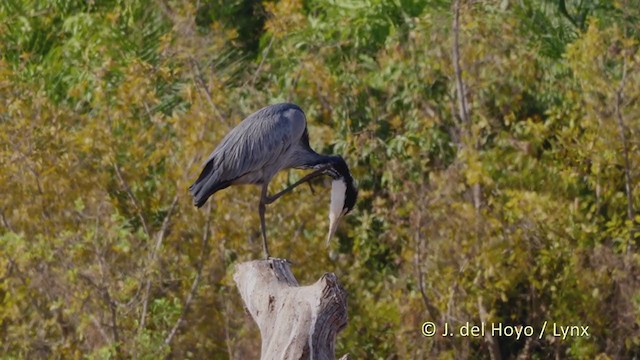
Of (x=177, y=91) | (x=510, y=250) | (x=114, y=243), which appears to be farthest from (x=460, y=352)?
(x=177, y=91)

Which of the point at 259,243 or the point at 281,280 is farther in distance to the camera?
the point at 259,243

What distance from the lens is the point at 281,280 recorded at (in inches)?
268

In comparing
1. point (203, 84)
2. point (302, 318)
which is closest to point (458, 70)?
point (203, 84)

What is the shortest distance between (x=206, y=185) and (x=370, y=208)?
367 centimetres

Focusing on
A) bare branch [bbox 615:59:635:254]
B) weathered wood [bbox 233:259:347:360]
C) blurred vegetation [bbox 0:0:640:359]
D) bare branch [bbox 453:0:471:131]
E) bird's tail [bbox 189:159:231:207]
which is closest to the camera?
weathered wood [bbox 233:259:347:360]

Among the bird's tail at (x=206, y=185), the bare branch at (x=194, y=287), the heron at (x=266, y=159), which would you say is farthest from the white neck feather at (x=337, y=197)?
the bare branch at (x=194, y=287)

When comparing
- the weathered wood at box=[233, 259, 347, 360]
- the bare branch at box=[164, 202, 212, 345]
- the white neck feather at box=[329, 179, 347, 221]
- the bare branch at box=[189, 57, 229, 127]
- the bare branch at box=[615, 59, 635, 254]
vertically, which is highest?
the weathered wood at box=[233, 259, 347, 360]

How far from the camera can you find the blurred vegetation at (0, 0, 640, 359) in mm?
10430

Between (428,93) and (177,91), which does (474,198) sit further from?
(177,91)

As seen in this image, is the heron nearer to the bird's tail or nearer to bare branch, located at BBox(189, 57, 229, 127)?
the bird's tail

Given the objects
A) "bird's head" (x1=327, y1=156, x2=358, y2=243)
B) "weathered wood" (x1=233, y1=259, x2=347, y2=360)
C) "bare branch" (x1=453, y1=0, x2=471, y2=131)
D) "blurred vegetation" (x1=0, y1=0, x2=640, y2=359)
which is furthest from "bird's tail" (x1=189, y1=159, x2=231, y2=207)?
"bare branch" (x1=453, y1=0, x2=471, y2=131)

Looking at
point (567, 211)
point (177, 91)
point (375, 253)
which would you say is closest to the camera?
point (567, 211)

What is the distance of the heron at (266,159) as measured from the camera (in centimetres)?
823

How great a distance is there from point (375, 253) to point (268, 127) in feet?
10.3
